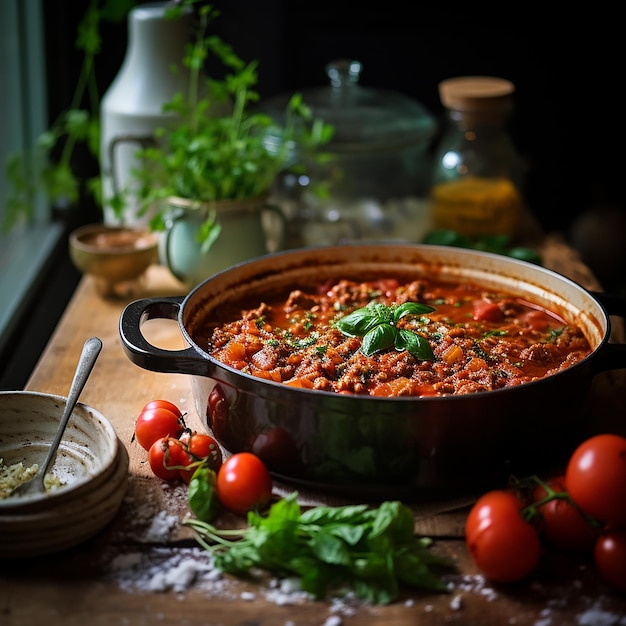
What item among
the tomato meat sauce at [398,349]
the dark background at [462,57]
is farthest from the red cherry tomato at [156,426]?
the dark background at [462,57]

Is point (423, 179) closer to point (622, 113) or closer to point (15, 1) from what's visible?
point (622, 113)

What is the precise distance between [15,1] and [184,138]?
1239 mm

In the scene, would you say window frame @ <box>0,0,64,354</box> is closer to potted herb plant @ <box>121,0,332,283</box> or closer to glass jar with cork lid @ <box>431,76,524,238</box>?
potted herb plant @ <box>121,0,332,283</box>

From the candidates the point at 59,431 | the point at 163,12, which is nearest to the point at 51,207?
the point at 163,12

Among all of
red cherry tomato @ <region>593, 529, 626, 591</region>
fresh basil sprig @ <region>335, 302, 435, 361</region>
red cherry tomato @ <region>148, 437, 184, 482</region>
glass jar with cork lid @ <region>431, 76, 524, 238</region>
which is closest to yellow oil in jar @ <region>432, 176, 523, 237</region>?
glass jar with cork lid @ <region>431, 76, 524, 238</region>

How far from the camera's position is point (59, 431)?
6.46 ft

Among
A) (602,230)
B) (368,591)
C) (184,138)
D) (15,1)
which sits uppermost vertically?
(15,1)

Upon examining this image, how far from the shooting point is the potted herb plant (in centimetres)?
304

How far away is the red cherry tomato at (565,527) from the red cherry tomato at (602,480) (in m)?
0.04

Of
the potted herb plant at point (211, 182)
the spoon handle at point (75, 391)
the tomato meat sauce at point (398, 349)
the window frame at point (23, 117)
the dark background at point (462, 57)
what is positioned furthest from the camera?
the dark background at point (462, 57)

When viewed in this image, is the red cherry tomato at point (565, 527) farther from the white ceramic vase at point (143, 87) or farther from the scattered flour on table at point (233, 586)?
the white ceramic vase at point (143, 87)

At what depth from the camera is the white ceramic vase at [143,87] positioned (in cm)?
334

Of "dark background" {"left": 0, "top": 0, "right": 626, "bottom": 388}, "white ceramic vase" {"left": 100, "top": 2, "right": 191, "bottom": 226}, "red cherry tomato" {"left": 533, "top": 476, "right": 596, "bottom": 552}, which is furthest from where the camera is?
"dark background" {"left": 0, "top": 0, "right": 626, "bottom": 388}

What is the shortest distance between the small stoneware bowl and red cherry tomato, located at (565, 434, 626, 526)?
1797 mm
